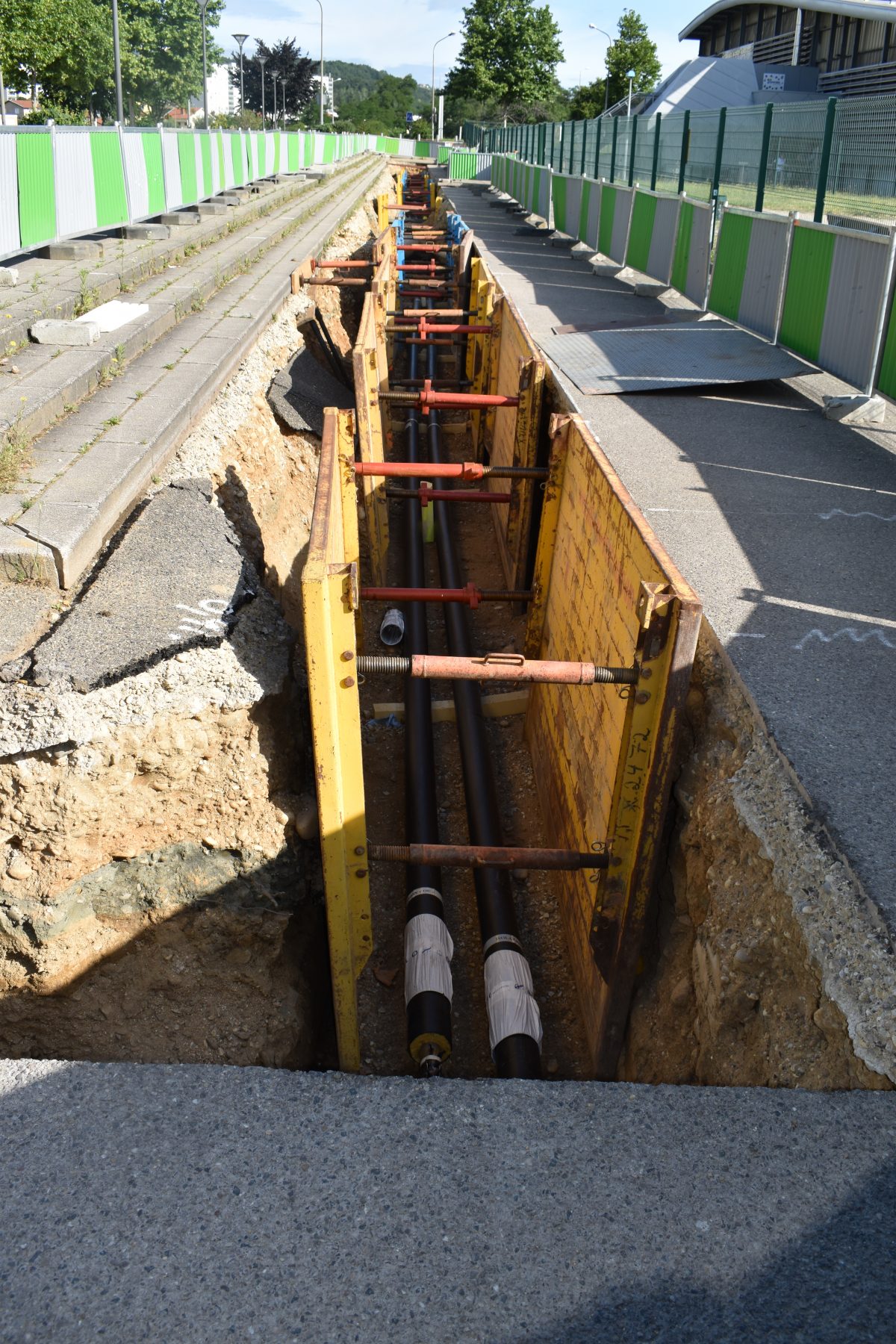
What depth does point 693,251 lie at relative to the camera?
13.4 meters

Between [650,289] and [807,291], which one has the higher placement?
[807,291]

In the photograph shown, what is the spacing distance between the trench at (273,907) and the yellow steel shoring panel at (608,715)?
0.18 m

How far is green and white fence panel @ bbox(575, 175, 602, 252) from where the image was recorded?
2038cm

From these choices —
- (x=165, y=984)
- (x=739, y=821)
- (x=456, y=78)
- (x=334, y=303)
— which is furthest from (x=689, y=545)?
(x=456, y=78)

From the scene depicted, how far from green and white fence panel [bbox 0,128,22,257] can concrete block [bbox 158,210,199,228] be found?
19.8 ft

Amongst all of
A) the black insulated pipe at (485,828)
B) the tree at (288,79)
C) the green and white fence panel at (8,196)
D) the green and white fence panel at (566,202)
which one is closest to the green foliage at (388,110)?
the tree at (288,79)

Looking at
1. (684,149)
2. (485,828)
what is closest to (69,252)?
(684,149)

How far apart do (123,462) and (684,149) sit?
1273cm

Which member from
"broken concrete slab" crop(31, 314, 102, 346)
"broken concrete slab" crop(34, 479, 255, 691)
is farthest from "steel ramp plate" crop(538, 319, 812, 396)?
"broken concrete slab" crop(34, 479, 255, 691)

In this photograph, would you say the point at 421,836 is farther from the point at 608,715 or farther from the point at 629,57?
the point at 629,57

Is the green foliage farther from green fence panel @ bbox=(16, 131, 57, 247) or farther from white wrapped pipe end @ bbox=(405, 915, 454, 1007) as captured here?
white wrapped pipe end @ bbox=(405, 915, 454, 1007)

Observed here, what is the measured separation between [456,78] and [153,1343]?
79734 mm

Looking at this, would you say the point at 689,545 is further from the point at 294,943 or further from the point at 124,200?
the point at 124,200

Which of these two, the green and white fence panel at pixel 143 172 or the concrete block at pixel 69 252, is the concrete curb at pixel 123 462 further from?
the green and white fence panel at pixel 143 172
